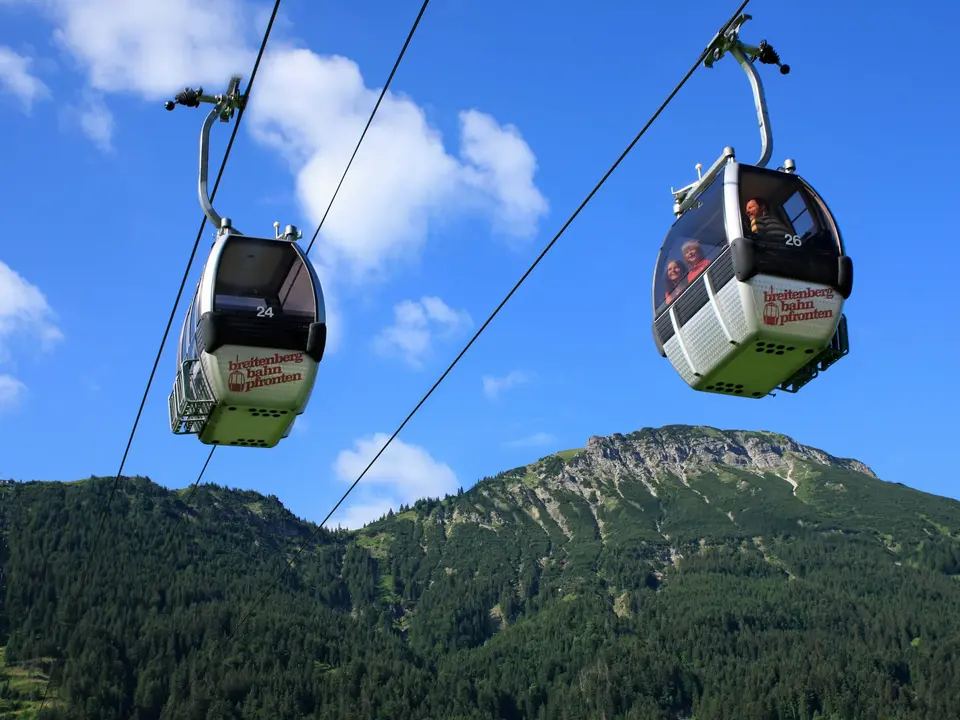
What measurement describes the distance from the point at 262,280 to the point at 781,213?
7.75 metres

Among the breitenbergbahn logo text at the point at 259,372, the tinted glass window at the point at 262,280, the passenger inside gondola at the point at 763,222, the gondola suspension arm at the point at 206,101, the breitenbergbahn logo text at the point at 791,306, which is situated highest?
the gondola suspension arm at the point at 206,101

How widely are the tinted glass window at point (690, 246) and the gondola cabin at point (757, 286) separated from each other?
0.02 meters

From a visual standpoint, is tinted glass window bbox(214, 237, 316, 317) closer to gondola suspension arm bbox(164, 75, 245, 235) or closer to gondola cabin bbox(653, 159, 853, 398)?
gondola suspension arm bbox(164, 75, 245, 235)

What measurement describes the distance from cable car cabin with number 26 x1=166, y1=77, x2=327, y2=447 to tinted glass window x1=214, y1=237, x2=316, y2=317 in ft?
0.05

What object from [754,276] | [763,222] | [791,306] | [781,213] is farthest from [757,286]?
[781,213]

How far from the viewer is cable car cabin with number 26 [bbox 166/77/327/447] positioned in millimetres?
18641

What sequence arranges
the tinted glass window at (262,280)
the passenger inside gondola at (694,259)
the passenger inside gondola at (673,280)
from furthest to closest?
the tinted glass window at (262,280)
the passenger inside gondola at (673,280)
the passenger inside gondola at (694,259)

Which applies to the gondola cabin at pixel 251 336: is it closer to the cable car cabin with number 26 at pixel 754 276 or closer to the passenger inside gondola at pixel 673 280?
the passenger inside gondola at pixel 673 280

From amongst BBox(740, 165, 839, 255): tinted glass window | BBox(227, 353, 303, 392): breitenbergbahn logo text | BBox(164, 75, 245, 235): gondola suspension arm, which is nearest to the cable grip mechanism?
BBox(164, 75, 245, 235): gondola suspension arm

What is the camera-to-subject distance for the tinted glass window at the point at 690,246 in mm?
16625

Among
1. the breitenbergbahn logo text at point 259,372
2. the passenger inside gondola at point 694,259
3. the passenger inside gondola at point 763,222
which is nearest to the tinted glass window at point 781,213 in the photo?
the passenger inside gondola at point 763,222

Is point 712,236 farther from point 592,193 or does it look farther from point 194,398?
point 194,398

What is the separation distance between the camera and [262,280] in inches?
743

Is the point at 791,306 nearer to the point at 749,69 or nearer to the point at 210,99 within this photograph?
the point at 749,69
